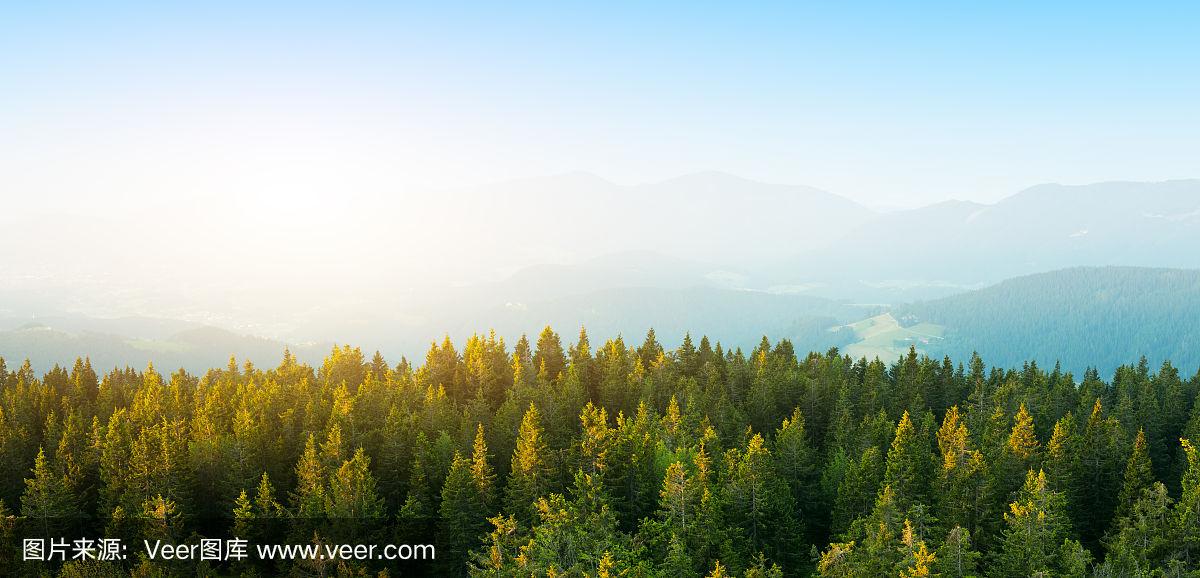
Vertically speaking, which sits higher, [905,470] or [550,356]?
[550,356]

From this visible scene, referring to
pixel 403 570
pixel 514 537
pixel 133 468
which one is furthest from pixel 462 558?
pixel 133 468

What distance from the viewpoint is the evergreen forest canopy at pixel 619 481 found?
134 feet

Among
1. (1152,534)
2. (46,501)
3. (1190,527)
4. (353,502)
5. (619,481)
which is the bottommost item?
(1152,534)

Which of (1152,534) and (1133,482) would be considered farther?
(1133,482)

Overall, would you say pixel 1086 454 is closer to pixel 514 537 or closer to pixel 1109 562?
pixel 1109 562

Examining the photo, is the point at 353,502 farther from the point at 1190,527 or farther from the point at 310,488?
the point at 1190,527

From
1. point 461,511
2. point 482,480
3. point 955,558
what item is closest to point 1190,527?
point 955,558

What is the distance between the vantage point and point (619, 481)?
48.7 meters

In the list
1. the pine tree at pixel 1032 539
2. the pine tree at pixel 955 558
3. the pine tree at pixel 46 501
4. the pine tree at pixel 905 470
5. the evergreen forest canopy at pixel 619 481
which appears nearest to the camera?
the pine tree at pixel 955 558

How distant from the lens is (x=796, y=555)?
158ft

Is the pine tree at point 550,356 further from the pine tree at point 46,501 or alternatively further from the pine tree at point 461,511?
the pine tree at point 46,501

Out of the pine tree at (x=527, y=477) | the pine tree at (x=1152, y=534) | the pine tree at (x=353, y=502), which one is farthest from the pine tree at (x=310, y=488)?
the pine tree at (x=1152, y=534)

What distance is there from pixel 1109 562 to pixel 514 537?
35.1 metres

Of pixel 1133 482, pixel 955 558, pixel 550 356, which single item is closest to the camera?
pixel 955 558
